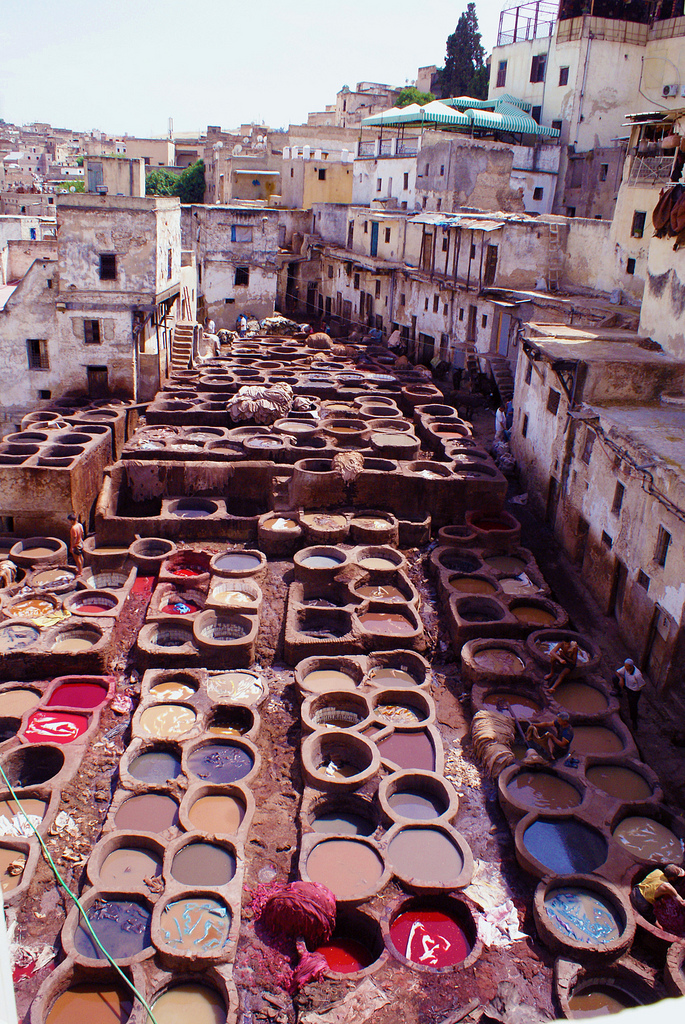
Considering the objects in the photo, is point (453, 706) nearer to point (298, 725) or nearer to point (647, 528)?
point (298, 725)

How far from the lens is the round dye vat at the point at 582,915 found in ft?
29.3

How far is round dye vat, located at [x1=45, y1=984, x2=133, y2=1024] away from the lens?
8.16 meters

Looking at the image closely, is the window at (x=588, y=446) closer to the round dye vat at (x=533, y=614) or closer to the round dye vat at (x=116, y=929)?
the round dye vat at (x=533, y=614)

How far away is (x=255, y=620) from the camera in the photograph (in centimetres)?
1466

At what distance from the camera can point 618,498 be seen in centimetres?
1465

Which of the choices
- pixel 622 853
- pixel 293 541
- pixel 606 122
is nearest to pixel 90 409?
pixel 293 541

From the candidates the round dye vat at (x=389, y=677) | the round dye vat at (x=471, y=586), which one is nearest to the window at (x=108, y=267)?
the round dye vat at (x=471, y=586)

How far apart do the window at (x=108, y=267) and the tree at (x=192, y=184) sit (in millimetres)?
34011

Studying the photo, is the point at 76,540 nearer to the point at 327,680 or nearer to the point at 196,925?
the point at 327,680

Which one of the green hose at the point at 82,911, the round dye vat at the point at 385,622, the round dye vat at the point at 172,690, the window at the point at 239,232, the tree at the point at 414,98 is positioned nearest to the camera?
the green hose at the point at 82,911

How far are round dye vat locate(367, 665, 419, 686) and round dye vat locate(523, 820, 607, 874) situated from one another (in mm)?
3823

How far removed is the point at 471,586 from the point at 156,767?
25.0ft

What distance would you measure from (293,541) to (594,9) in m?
30.4

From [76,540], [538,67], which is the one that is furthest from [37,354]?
[538,67]
